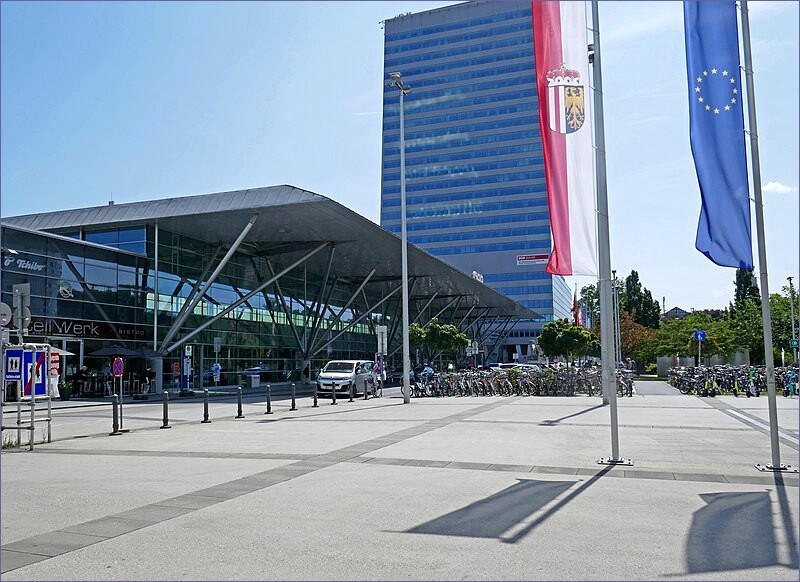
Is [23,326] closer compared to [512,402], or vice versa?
[23,326]

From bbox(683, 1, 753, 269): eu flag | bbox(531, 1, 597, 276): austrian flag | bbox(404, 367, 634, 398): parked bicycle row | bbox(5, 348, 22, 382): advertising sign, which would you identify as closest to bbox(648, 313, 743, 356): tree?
bbox(404, 367, 634, 398): parked bicycle row

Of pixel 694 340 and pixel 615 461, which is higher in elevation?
pixel 694 340

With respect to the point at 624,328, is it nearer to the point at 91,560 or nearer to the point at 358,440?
the point at 358,440

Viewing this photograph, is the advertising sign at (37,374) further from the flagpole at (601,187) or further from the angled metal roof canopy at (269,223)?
the angled metal roof canopy at (269,223)

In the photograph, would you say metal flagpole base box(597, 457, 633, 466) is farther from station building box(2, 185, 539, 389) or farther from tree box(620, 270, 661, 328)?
tree box(620, 270, 661, 328)

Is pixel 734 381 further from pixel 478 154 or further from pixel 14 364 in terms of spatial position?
pixel 478 154

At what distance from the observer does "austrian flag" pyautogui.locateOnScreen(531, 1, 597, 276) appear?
11.5 meters

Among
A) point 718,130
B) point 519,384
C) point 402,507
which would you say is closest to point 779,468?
point 718,130

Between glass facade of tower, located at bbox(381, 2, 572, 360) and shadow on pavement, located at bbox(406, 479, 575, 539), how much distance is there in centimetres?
11540

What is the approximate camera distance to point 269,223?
1355 inches

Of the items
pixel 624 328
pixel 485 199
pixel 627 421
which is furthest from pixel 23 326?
pixel 485 199

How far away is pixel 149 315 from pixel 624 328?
56.3 meters

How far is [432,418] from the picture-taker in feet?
64.4

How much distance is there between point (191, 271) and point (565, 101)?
99.7 ft
